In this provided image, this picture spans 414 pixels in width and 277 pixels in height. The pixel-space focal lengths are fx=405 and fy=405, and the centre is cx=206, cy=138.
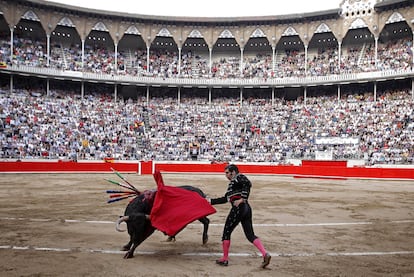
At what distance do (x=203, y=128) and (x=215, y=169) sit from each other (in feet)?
29.0

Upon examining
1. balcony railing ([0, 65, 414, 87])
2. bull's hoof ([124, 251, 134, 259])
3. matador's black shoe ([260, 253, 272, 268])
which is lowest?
bull's hoof ([124, 251, 134, 259])

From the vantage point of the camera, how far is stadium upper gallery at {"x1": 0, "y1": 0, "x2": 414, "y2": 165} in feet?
110

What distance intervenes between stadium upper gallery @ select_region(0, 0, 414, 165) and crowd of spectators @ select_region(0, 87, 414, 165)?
0.41 feet

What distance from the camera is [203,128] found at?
38.3 meters

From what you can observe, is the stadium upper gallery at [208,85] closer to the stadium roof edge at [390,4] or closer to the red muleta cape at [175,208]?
the stadium roof edge at [390,4]

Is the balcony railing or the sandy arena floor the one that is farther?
the balcony railing

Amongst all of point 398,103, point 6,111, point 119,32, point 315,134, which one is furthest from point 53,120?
point 398,103

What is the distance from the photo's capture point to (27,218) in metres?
9.09

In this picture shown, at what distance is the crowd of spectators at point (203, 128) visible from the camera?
31562mm

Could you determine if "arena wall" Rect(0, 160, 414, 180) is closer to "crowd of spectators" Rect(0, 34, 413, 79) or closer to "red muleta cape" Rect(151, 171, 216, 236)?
"crowd of spectators" Rect(0, 34, 413, 79)

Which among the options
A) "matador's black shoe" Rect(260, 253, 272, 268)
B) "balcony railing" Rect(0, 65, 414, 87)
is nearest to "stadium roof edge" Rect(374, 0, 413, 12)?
"balcony railing" Rect(0, 65, 414, 87)

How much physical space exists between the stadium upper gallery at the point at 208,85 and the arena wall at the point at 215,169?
324cm

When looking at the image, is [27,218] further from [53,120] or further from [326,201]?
[53,120]

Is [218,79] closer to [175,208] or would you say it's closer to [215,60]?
[215,60]
